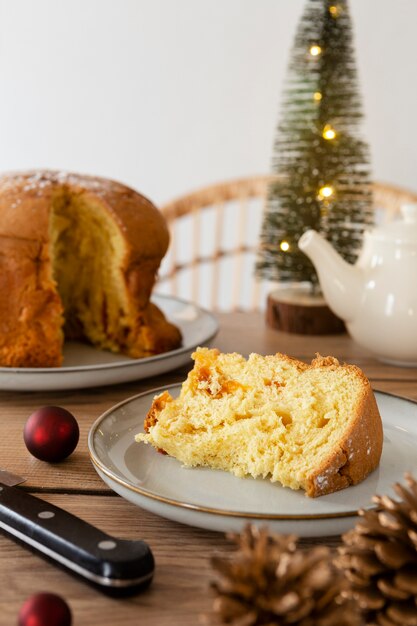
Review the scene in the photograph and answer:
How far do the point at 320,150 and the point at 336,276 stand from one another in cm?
36

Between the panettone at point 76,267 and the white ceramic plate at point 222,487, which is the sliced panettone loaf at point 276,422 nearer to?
the white ceramic plate at point 222,487

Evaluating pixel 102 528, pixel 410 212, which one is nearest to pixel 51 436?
pixel 102 528

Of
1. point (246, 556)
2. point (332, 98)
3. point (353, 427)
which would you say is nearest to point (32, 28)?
point (332, 98)

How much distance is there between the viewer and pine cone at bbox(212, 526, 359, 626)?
1.96 ft

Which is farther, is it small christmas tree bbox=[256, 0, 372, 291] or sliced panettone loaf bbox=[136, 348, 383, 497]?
small christmas tree bbox=[256, 0, 372, 291]

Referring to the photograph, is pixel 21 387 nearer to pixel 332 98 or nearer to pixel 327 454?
pixel 327 454

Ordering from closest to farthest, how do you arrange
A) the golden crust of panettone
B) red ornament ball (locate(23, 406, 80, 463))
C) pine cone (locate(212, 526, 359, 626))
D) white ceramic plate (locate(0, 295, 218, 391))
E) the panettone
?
pine cone (locate(212, 526, 359, 626))
the golden crust of panettone
red ornament ball (locate(23, 406, 80, 463))
white ceramic plate (locate(0, 295, 218, 391))
the panettone

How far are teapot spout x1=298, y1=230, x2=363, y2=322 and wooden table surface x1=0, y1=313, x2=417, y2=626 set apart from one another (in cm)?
21

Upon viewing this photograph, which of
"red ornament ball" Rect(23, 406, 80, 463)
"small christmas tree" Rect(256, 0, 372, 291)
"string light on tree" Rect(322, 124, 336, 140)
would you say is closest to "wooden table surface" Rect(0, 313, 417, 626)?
"red ornament ball" Rect(23, 406, 80, 463)

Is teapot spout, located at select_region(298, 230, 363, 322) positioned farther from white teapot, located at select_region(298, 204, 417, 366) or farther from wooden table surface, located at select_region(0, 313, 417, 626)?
wooden table surface, located at select_region(0, 313, 417, 626)

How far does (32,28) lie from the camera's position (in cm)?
351

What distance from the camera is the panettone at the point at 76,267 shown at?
1559 mm

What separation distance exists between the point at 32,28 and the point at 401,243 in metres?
2.51

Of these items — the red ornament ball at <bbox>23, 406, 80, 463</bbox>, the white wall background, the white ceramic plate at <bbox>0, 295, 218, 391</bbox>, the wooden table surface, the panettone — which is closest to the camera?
the wooden table surface
